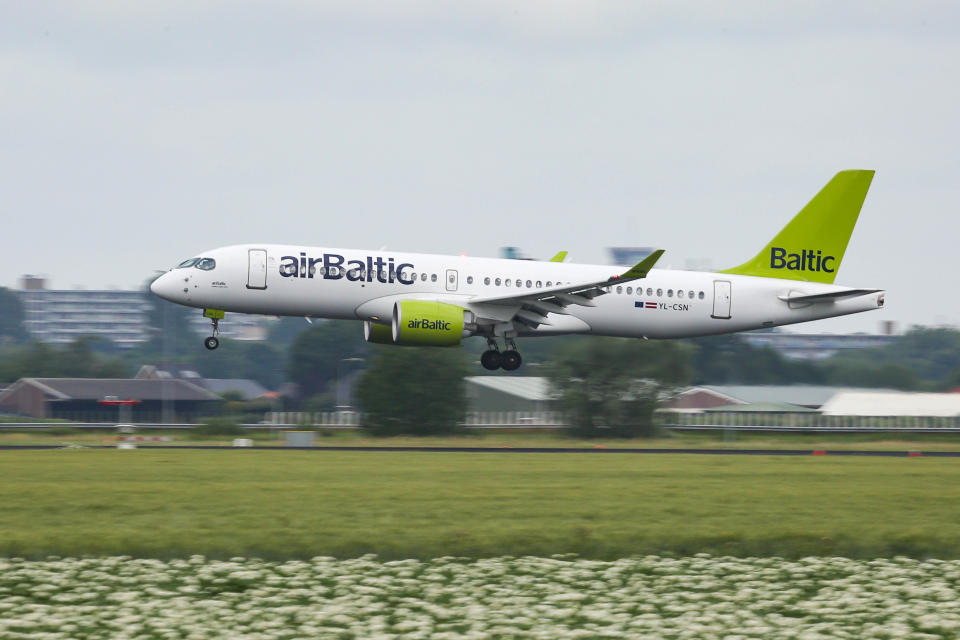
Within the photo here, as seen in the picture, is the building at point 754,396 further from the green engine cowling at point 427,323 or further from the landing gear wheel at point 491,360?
the green engine cowling at point 427,323

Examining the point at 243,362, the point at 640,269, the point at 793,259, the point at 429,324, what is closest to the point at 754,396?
the point at 793,259

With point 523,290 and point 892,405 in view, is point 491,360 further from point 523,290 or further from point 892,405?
point 892,405

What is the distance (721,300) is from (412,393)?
25.6 meters

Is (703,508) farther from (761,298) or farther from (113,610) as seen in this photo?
(761,298)

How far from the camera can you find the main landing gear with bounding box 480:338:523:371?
3878 centimetres

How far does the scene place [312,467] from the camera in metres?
28.1

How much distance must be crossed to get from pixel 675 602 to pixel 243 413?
271 feet

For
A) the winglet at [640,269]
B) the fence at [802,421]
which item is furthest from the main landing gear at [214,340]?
the fence at [802,421]

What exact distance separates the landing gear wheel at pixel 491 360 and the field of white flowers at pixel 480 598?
21850 millimetres

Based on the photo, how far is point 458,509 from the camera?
2072 cm

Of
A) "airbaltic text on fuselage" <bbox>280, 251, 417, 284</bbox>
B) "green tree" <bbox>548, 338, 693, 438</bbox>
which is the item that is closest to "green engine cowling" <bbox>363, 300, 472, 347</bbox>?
"airbaltic text on fuselage" <bbox>280, 251, 417, 284</bbox>

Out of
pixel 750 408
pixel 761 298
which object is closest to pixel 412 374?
pixel 750 408

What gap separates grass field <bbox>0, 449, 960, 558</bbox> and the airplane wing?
706 centimetres

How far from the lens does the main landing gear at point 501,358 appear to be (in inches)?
1527
